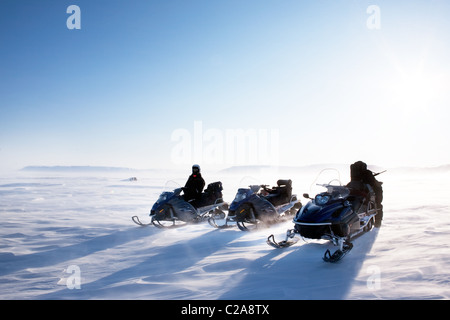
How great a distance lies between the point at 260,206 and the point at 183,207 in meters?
2.23

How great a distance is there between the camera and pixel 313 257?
4.95 meters

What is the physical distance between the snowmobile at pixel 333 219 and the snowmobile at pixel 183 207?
3401 millimetres

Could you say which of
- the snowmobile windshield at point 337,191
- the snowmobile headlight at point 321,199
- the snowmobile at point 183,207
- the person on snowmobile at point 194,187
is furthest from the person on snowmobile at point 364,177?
the person on snowmobile at point 194,187

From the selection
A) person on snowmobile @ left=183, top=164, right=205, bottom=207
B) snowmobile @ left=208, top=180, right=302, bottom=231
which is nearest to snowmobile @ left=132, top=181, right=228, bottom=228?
person on snowmobile @ left=183, top=164, right=205, bottom=207

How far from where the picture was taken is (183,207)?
8.42 meters

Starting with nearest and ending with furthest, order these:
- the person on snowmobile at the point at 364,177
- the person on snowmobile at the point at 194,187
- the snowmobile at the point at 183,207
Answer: the person on snowmobile at the point at 364,177, the snowmobile at the point at 183,207, the person on snowmobile at the point at 194,187

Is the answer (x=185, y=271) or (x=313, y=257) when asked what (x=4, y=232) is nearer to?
(x=185, y=271)

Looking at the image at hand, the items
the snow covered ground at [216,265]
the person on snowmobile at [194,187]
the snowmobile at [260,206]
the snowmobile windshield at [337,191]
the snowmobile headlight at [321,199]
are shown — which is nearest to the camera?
the snow covered ground at [216,265]

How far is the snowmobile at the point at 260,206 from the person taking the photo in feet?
24.8

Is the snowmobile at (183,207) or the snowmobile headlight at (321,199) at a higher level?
the snowmobile headlight at (321,199)

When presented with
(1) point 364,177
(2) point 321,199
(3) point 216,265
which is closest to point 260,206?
(2) point 321,199

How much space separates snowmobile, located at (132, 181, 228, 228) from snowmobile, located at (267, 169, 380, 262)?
3.40 m

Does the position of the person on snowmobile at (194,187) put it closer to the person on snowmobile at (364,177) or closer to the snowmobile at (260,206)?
the snowmobile at (260,206)
